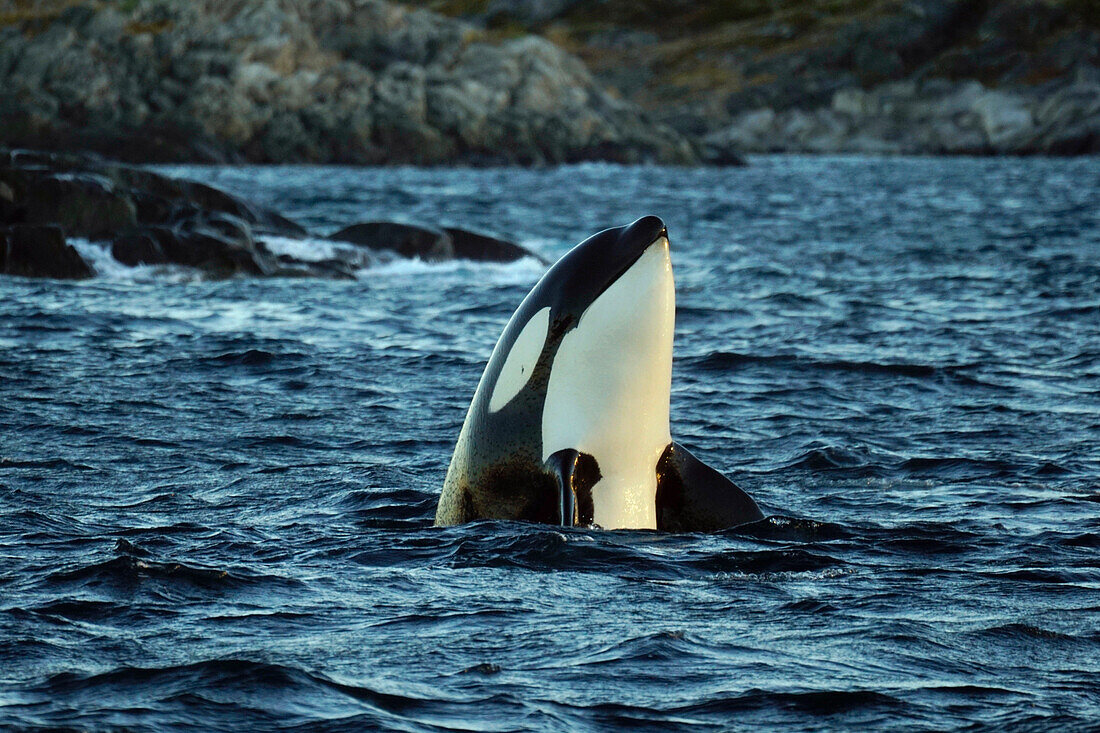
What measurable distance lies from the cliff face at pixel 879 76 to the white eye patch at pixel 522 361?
81529 millimetres

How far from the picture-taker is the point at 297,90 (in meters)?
80.2

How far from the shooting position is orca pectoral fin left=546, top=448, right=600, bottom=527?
24.8 feet

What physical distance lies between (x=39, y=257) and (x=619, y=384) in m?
15.7

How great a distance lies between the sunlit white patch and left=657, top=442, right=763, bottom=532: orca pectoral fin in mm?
174

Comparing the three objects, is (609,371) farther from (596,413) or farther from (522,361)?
(522,361)

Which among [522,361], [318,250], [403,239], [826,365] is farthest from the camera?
[403,239]

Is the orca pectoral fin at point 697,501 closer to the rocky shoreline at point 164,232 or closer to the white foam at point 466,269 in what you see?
the rocky shoreline at point 164,232

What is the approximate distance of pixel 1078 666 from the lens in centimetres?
600

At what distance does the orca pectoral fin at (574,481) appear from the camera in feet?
24.8

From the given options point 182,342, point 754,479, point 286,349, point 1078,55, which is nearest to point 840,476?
point 754,479

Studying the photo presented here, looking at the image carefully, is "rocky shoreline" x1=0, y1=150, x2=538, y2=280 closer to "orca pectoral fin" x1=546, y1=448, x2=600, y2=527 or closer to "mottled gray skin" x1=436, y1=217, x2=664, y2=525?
"mottled gray skin" x1=436, y1=217, x2=664, y2=525

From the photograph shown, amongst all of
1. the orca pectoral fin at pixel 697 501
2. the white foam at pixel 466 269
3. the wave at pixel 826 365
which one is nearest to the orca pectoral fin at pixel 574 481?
the orca pectoral fin at pixel 697 501

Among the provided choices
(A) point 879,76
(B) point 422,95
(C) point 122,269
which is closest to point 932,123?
(A) point 879,76

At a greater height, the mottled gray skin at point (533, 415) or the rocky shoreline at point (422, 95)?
the rocky shoreline at point (422, 95)
